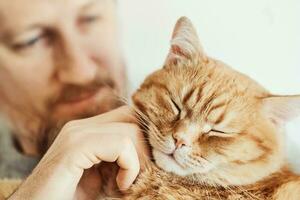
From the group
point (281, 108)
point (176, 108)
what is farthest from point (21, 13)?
point (281, 108)

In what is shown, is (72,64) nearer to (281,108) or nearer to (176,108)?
(176,108)

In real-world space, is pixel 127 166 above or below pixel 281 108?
below

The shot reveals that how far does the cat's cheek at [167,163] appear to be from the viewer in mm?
1197

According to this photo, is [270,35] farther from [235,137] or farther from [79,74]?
[79,74]

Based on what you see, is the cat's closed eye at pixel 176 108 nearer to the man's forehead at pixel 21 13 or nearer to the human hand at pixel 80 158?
the human hand at pixel 80 158

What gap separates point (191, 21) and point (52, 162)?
20.5 inches

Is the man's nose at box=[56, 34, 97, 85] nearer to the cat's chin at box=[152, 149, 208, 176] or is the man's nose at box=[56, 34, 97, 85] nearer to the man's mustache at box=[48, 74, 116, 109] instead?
the man's mustache at box=[48, 74, 116, 109]

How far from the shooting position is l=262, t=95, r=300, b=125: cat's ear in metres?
1.15

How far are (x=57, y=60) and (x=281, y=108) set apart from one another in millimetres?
637

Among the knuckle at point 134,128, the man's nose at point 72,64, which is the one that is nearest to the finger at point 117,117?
the knuckle at point 134,128

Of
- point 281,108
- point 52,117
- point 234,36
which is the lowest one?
point 52,117

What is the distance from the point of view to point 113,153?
119 centimetres

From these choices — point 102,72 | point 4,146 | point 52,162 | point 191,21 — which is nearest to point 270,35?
point 191,21

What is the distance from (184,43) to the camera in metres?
1.28
